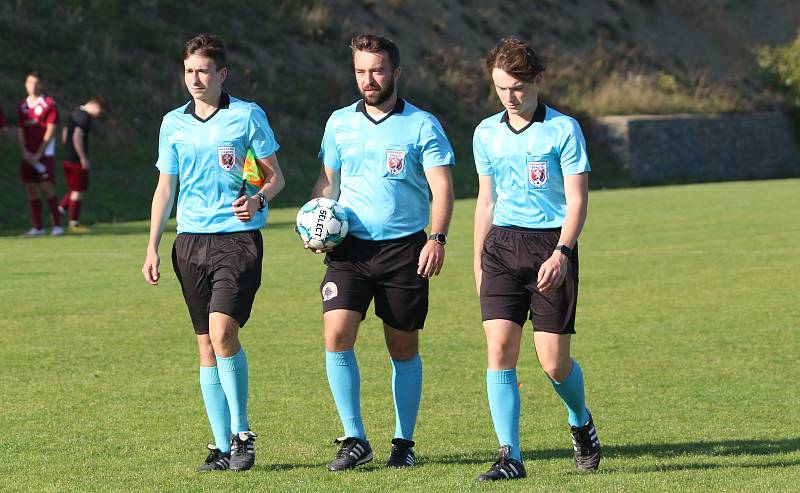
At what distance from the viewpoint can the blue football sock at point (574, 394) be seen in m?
7.30

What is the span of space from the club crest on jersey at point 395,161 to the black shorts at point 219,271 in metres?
0.71

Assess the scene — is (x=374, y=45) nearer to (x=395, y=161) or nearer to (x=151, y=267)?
(x=395, y=161)

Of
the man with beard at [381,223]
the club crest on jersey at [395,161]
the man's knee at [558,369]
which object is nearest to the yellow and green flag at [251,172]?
the man with beard at [381,223]

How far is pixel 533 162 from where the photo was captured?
7.00m

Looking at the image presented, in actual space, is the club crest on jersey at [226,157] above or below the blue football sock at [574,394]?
above

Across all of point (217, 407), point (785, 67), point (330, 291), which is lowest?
point (217, 407)

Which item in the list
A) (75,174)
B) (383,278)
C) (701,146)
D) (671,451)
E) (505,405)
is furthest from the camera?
(701,146)

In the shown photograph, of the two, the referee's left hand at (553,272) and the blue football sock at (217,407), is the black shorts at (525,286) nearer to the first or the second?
the referee's left hand at (553,272)

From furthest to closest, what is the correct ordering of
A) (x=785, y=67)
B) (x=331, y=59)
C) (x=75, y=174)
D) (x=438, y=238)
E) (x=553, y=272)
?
(x=785, y=67) → (x=331, y=59) → (x=75, y=174) → (x=438, y=238) → (x=553, y=272)

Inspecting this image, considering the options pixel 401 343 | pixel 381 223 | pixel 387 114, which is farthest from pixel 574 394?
pixel 387 114

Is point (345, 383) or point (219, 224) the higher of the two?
point (219, 224)

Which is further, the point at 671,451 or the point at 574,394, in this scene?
the point at 671,451

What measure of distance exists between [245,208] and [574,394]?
70.8 inches

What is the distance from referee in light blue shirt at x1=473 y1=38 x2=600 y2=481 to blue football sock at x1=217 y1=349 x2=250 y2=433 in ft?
3.84
